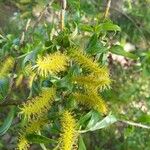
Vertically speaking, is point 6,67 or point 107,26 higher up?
point 107,26

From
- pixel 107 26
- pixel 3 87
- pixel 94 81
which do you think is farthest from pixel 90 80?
pixel 3 87

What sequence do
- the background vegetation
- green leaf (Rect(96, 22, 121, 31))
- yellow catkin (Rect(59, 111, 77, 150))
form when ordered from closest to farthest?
yellow catkin (Rect(59, 111, 77, 150))
the background vegetation
green leaf (Rect(96, 22, 121, 31))

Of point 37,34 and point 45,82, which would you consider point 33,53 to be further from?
point 37,34

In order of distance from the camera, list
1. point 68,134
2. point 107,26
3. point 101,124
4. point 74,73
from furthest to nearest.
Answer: point 107,26 < point 101,124 < point 74,73 < point 68,134

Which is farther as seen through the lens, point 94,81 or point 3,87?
point 3,87

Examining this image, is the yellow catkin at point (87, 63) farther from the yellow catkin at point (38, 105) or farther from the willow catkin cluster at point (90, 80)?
the yellow catkin at point (38, 105)

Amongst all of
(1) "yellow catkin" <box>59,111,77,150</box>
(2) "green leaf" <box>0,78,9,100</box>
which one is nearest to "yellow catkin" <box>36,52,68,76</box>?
(1) "yellow catkin" <box>59,111,77,150</box>

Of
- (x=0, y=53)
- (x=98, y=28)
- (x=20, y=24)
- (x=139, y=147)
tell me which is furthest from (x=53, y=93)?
(x=20, y=24)

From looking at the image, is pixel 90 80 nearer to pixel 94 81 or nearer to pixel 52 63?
pixel 94 81

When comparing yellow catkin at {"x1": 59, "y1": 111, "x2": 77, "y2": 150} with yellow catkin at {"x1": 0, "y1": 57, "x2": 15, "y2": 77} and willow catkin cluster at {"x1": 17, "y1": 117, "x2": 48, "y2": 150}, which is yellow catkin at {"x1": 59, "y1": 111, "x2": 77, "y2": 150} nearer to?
willow catkin cluster at {"x1": 17, "y1": 117, "x2": 48, "y2": 150}
